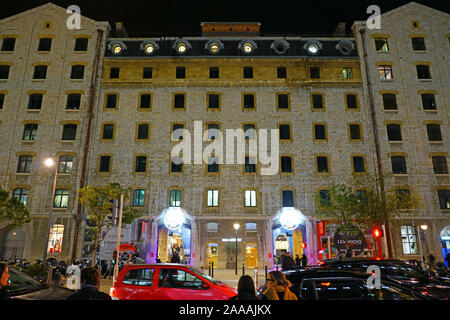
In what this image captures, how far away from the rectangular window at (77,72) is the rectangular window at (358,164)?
1102 inches

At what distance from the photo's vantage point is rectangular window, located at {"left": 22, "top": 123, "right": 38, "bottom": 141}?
29859mm

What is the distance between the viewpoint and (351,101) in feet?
102

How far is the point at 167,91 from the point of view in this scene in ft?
102

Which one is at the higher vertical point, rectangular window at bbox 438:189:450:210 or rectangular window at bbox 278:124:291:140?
rectangular window at bbox 278:124:291:140

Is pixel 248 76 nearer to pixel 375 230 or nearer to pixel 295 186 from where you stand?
pixel 295 186

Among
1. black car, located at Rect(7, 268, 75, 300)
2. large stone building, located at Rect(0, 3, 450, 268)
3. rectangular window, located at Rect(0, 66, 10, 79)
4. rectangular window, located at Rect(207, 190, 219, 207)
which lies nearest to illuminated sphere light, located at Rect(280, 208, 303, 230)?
large stone building, located at Rect(0, 3, 450, 268)

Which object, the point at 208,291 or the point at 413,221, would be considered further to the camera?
the point at 413,221

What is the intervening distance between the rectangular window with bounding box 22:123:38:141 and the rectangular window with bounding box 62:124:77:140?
2790 millimetres

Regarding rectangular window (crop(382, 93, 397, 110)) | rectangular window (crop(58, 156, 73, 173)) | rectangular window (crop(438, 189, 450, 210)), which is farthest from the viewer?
rectangular window (crop(382, 93, 397, 110))

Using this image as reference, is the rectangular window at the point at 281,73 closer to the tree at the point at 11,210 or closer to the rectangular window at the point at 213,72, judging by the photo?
the rectangular window at the point at 213,72

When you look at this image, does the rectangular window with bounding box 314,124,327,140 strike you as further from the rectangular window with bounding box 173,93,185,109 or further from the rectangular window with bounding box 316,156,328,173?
the rectangular window with bounding box 173,93,185,109

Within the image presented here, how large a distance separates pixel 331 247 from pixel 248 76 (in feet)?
59.0
